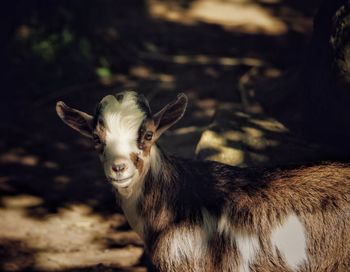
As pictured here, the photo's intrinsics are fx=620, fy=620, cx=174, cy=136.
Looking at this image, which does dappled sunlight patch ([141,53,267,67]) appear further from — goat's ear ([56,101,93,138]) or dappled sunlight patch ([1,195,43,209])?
goat's ear ([56,101,93,138])

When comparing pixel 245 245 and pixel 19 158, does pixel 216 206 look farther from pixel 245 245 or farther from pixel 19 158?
pixel 19 158

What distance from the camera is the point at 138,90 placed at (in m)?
11.2

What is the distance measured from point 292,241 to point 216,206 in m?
0.68

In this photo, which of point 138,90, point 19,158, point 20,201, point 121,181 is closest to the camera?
point 121,181

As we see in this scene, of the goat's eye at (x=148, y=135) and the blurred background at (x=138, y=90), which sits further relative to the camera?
the blurred background at (x=138, y=90)

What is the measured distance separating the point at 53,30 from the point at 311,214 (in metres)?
7.94

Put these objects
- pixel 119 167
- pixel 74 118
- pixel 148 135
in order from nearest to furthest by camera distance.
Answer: pixel 119 167
pixel 148 135
pixel 74 118

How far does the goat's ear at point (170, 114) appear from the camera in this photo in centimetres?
Result: 520

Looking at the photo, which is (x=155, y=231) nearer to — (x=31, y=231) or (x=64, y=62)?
(x=31, y=231)

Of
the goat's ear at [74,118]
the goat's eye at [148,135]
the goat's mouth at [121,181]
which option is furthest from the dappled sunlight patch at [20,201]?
Result: the goat's eye at [148,135]

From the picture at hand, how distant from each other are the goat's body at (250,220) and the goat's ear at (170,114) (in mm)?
356

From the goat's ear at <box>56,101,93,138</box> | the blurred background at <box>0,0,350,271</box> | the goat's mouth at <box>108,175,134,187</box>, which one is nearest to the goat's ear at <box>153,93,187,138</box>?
the goat's mouth at <box>108,175,134,187</box>

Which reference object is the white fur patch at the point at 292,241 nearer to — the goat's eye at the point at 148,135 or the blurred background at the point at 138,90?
the goat's eye at the point at 148,135

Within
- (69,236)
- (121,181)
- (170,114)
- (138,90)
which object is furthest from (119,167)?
(138,90)
